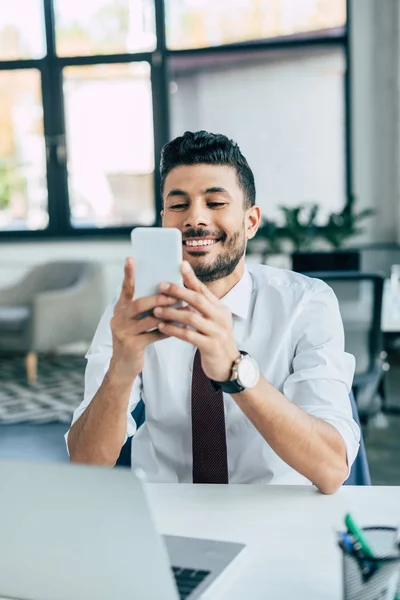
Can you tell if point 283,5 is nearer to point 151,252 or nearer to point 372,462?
point 372,462

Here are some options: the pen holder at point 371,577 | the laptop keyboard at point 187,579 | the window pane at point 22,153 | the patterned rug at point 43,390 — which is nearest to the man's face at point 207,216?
the laptop keyboard at point 187,579

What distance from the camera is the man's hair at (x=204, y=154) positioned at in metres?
1.49

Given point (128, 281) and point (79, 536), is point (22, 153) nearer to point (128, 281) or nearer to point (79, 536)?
point (128, 281)

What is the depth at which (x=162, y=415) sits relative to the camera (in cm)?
147

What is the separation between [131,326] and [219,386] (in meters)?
0.18

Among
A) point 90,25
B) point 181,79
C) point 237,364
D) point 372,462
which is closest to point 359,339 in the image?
point 372,462

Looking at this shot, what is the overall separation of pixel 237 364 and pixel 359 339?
74.0 inches

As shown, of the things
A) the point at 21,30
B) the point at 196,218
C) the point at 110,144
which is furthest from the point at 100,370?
the point at 21,30

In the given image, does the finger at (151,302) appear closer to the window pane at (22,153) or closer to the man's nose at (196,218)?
the man's nose at (196,218)

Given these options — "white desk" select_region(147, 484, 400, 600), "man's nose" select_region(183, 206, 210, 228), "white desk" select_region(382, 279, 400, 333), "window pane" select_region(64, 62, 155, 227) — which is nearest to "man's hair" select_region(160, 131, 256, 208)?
"man's nose" select_region(183, 206, 210, 228)

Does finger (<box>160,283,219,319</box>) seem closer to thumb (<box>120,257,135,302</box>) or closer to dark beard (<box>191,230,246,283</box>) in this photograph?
thumb (<box>120,257,135,302</box>)

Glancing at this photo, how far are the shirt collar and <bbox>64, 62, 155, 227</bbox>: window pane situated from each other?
4841 mm

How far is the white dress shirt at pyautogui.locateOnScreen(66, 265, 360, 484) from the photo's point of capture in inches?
55.3

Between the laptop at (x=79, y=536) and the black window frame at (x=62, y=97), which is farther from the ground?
the black window frame at (x=62, y=97)
